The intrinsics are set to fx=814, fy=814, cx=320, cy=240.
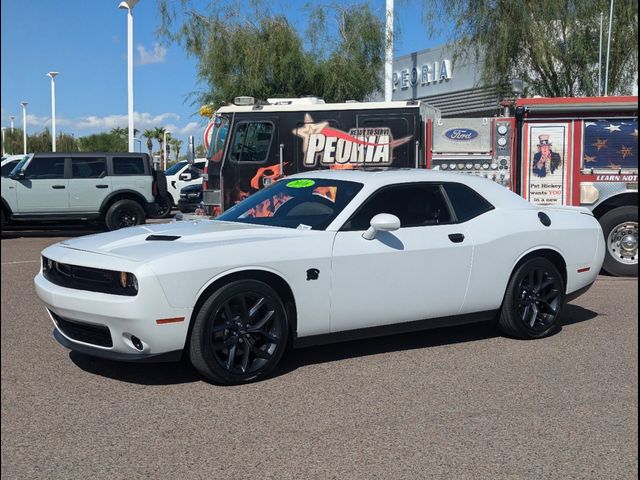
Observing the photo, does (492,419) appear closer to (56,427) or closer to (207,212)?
(56,427)

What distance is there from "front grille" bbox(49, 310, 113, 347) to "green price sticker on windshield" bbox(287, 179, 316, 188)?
2.16 metres

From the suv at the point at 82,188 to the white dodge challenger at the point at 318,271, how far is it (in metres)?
10.9

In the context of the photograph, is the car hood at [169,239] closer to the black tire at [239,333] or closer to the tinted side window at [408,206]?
the black tire at [239,333]

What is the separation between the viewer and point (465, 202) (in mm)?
6797

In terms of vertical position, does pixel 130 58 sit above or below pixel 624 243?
above

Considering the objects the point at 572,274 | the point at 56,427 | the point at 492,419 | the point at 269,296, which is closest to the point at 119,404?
the point at 56,427

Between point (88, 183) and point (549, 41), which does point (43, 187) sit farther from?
point (549, 41)

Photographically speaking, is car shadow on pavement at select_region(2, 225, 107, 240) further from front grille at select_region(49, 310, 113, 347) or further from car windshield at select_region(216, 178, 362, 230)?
front grille at select_region(49, 310, 113, 347)

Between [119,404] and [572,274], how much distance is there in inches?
164

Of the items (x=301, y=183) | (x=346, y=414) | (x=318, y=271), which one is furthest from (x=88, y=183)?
(x=346, y=414)

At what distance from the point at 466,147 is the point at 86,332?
712 cm

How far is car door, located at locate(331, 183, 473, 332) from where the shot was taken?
588cm

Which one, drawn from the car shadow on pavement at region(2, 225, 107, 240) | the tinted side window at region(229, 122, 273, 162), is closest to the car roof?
the tinted side window at region(229, 122, 273, 162)

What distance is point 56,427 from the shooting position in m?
4.50
